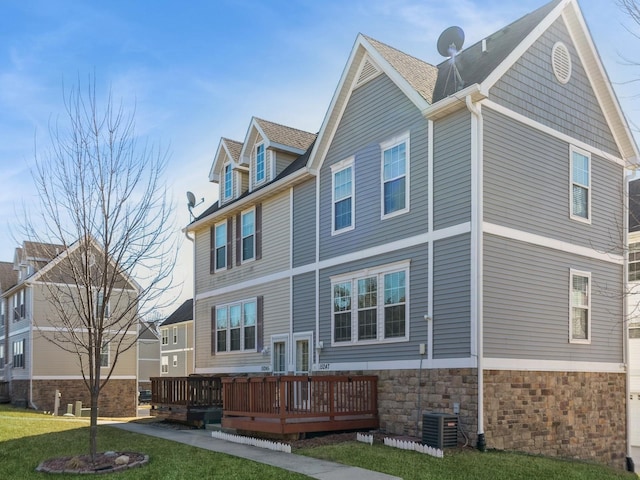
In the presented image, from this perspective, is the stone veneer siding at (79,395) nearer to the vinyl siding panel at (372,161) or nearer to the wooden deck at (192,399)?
the wooden deck at (192,399)

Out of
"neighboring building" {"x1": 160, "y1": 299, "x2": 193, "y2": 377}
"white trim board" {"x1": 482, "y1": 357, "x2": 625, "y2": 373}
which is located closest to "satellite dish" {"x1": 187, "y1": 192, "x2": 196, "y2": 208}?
"white trim board" {"x1": 482, "y1": 357, "x2": 625, "y2": 373}

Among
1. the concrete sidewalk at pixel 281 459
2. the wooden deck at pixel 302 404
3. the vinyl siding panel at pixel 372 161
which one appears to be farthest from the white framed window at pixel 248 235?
the concrete sidewalk at pixel 281 459

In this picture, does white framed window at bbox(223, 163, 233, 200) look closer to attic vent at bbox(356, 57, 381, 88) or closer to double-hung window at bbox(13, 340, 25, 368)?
attic vent at bbox(356, 57, 381, 88)

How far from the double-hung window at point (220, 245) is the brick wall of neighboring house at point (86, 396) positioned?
15.7m

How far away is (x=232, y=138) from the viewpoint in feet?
78.7

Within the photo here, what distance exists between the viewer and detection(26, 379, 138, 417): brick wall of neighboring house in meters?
34.0

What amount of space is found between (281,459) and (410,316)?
448cm

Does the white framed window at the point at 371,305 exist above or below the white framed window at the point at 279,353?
above

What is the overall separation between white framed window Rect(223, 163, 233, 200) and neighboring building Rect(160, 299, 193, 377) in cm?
2752

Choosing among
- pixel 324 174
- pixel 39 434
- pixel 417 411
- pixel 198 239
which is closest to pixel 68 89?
pixel 324 174

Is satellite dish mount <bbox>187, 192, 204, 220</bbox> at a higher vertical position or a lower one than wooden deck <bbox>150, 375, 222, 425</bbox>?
higher

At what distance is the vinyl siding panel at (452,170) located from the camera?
13.2 m

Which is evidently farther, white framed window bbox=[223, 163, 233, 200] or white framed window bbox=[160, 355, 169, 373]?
white framed window bbox=[160, 355, 169, 373]

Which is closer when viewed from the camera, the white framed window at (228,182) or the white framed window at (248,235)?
the white framed window at (248,235)
